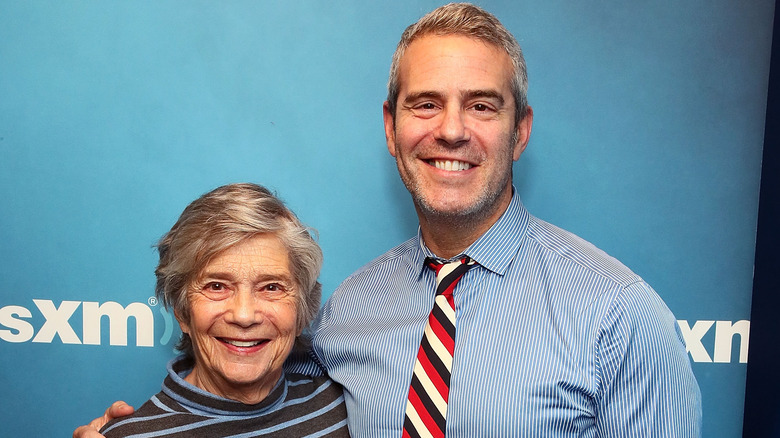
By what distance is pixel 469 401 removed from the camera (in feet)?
4.66

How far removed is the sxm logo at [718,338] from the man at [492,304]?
0.67m

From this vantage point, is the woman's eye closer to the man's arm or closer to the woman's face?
the woman's face

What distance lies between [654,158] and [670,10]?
1.38ft

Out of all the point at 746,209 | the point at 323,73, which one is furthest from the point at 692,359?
the point at 323,73

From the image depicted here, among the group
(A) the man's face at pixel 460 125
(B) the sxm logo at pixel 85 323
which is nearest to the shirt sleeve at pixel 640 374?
(A) the man's face at pixel 460 125

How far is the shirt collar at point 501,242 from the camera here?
1505 mm

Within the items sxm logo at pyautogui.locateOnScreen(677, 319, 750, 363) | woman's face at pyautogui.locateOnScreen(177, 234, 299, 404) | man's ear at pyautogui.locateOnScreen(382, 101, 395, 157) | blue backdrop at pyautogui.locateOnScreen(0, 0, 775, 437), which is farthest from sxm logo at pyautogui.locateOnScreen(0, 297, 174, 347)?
sxm logo at pyautogui.locateOnScreen(677, 319, 750, 363)

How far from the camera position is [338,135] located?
6.52 feet

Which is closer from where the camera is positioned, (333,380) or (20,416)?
(333,380)

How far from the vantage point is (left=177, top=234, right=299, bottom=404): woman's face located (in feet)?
4.80

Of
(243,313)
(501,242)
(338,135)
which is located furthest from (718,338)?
Answer: (243,313)

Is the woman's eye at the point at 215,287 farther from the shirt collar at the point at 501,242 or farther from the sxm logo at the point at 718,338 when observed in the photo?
the sxm logo at the point at 718,338

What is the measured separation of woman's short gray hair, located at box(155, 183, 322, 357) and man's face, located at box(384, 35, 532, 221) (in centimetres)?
30

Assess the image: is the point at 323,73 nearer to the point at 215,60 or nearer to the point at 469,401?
the point at 215,60
